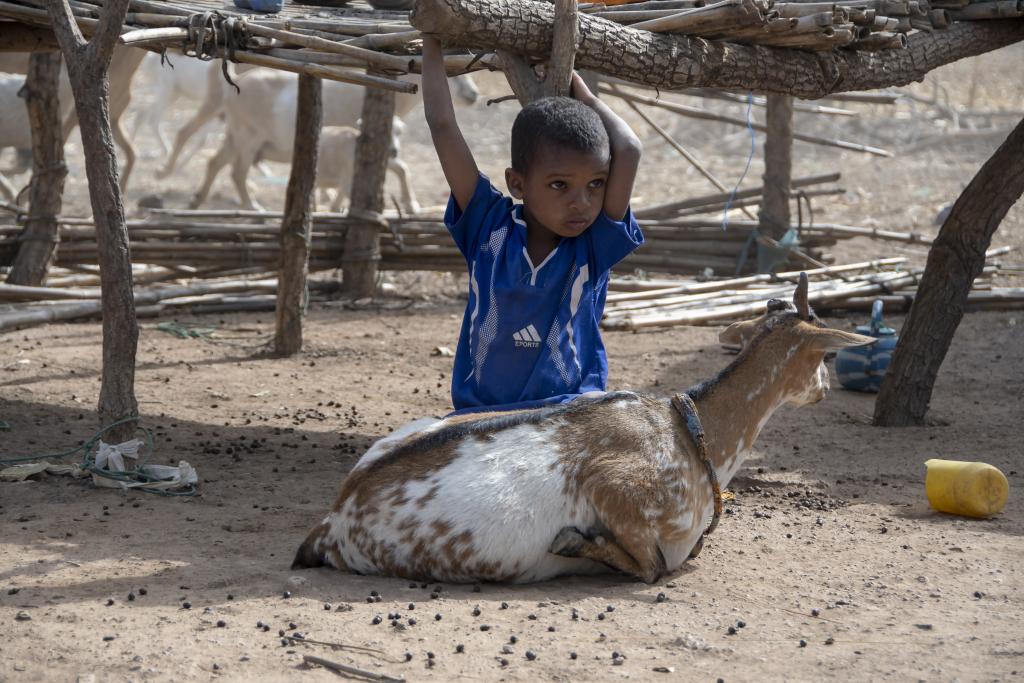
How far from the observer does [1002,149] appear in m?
5.86

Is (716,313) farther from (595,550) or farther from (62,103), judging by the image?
(62,103)

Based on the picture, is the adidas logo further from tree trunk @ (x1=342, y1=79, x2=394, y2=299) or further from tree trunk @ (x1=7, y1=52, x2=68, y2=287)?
tree trunk @ (x1=7, y1=52, x2=68, y2=287)

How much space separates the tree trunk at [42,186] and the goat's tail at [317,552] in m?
5.84

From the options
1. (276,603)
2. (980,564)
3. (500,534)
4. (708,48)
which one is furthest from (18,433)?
(980,564)

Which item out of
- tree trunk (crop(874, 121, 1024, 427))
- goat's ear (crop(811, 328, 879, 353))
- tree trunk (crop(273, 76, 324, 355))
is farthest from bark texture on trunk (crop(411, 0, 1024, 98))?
tree trunk (crop(273, 76, 324, 355))

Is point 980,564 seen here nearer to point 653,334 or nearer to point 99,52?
point 99,52

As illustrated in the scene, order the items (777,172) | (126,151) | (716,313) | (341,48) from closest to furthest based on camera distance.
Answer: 1. (341,48)
2. (716,313)
3. (777,172)
4. (126,151)

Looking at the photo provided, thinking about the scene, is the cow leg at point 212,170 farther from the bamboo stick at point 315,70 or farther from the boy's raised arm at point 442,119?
the boy's raised arm at point 442,119

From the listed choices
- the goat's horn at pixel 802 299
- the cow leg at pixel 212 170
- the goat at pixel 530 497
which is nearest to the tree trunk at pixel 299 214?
the goat at pixel 530 497

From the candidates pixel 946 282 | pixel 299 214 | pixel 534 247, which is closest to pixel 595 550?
pixel 534 247

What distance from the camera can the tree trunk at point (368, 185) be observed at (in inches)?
372

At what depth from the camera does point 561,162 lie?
147 inches

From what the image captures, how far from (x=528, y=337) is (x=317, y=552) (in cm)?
98

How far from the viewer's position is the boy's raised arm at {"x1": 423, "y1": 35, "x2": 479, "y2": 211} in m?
3.84
